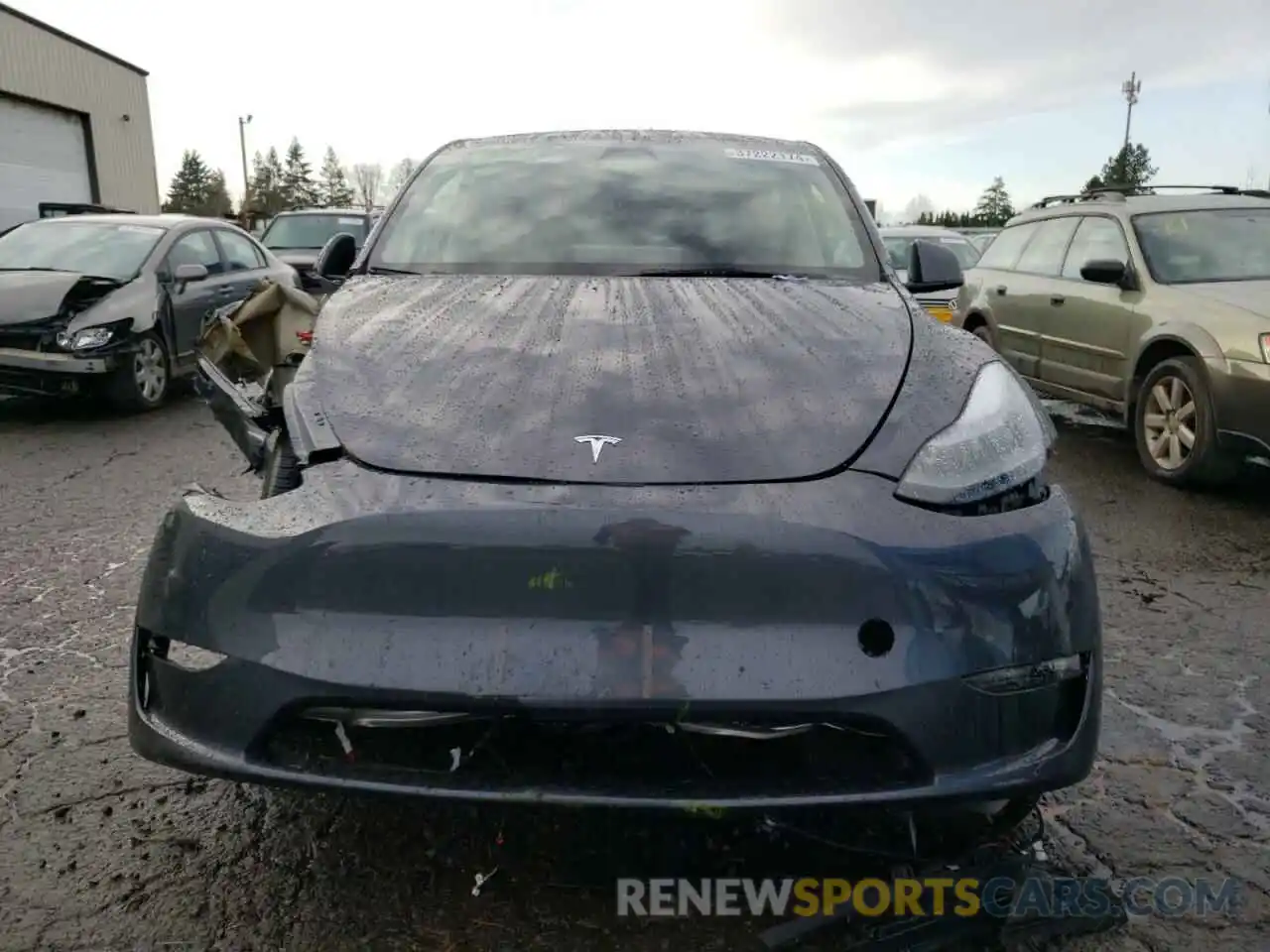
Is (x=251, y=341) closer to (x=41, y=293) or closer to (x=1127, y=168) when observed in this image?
(x=41, y=293)

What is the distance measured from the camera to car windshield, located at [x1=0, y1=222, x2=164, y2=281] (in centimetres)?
757

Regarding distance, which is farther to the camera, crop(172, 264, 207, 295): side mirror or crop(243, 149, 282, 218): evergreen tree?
crop(243, 149, 282, 218): evergreen tree

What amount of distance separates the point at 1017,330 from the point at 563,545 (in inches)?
252

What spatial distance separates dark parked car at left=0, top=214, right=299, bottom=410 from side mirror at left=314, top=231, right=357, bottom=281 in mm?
4262

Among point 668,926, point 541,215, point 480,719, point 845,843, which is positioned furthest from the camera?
point 541,215

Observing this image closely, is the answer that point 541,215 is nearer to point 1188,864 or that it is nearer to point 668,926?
point 668,926

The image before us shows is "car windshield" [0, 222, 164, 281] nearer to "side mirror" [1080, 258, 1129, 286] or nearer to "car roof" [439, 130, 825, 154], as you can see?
"car roof" [439, 130, 825, 154]

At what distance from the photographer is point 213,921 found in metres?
2.00

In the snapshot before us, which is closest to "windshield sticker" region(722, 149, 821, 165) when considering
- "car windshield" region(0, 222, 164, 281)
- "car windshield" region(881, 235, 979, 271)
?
"car windshield" region(0, 222, 164, 281)

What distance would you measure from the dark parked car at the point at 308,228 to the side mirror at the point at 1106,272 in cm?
1032

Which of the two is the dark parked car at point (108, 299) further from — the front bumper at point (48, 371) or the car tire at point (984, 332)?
the car tire at point (984, 332)

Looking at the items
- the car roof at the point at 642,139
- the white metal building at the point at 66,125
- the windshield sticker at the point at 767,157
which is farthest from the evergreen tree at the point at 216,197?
the windshield sticker at the point at 767,157

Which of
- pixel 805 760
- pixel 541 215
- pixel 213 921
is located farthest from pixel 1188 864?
pixel 541 215

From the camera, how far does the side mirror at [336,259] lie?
11.0 ft
